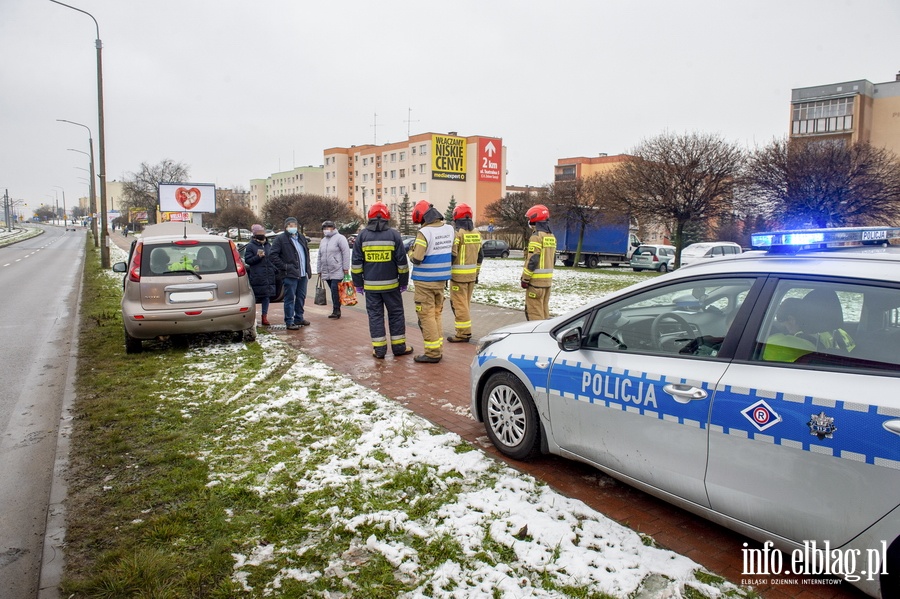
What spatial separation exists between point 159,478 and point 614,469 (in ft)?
9.88

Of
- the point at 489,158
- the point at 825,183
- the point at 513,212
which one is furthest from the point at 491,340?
the point at 489,158

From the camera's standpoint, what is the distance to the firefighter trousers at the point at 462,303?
8266 millimetres

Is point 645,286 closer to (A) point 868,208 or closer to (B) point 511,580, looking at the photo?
(B) point 511,580

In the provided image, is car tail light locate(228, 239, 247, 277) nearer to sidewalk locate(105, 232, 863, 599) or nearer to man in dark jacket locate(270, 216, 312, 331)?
sidewalk locate(105, 232, 863, 599)

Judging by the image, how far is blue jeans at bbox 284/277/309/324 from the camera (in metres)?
10.0

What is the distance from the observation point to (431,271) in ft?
24.2

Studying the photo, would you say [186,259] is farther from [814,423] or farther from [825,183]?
[825,183]

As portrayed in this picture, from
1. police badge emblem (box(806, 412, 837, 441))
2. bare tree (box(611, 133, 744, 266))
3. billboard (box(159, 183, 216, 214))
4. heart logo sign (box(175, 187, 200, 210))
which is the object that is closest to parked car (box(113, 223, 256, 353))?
police badge emblem (box(806, 412, 837, 441))

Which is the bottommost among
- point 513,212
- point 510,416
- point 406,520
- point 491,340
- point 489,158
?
point 406,520

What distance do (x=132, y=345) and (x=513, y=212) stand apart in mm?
36186

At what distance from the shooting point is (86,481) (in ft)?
13.7

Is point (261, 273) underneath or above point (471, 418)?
above

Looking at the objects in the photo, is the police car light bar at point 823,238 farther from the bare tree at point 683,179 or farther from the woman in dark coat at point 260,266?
the bare tree at point 683,179

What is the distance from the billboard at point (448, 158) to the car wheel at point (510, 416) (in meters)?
81.2
